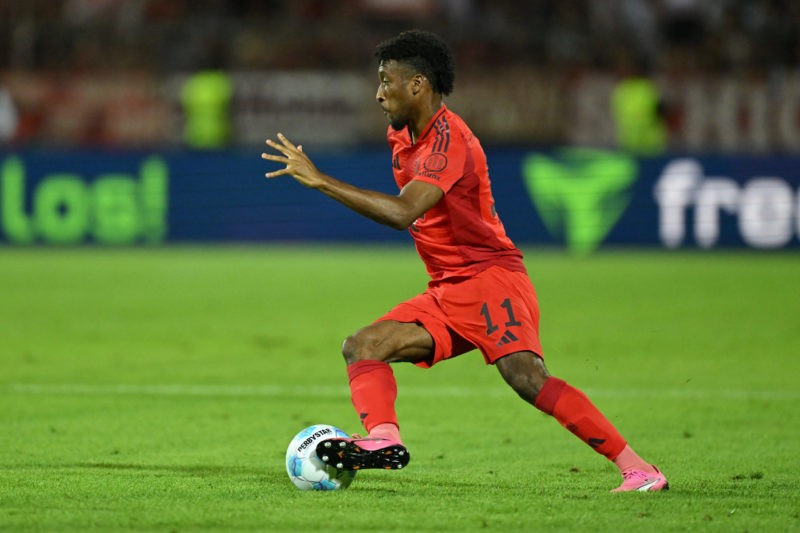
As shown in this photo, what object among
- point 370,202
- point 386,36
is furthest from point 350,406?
point 386,36

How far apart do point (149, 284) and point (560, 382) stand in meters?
10.7

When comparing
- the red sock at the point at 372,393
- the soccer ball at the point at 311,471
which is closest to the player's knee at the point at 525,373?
the red sock at the point at 372,393

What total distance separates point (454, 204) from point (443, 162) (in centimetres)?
24

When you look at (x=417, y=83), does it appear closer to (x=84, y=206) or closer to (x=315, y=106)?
(x=315, y=106)

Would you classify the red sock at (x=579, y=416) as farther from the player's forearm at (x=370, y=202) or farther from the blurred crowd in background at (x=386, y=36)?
the blurred crowd in background at (x=386, y=36)

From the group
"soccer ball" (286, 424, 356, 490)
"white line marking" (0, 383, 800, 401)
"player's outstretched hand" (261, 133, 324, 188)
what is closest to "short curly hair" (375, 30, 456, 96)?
"player's outstretched hand" (261, 133, 324, 188)

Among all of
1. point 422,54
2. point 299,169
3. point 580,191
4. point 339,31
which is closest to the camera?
point 299,169

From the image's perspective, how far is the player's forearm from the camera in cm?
526

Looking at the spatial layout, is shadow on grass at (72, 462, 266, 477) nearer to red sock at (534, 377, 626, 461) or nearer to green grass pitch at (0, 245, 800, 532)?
green grass pitch at (0, 245, 800, 532)

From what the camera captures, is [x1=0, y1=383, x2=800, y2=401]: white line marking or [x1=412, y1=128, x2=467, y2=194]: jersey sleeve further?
[x1=0, y1=383, x2=800, y2=401]: white line marking

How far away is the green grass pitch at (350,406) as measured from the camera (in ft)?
17.0

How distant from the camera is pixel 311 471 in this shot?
5555mm

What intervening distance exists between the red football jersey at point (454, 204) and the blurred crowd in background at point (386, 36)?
45.6ft

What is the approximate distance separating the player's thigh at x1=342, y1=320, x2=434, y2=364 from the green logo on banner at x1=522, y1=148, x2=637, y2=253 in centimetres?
1362
